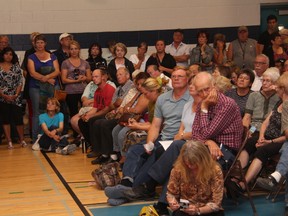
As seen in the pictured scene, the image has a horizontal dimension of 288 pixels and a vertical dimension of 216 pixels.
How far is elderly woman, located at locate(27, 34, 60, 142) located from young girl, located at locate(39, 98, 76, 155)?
1.38 ft

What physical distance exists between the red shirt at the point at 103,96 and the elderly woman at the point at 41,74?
4.02 feet

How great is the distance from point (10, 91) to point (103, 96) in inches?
70.4

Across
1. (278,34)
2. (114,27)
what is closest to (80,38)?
(114,27)

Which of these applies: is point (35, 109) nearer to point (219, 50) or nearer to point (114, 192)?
point (219, 50)

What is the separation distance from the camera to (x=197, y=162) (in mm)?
4734

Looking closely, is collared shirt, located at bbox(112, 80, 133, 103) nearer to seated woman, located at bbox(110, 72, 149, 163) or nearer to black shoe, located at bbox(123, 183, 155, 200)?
seated woman, located at bbox(110, 72, 149, 163)

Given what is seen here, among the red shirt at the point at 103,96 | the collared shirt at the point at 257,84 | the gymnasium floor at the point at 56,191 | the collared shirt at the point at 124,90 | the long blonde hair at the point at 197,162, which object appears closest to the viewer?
the long blonde hair at the point at 197,162

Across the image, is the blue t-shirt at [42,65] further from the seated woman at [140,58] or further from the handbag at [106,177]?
the handbag at [106,177]

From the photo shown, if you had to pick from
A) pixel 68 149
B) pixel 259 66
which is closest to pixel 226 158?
pixel 259 66

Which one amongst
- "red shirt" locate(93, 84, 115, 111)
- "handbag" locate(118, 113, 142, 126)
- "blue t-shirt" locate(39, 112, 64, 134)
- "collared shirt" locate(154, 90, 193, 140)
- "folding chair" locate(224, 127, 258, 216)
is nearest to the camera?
"folding chair" locate(224, 127, 258, 216)

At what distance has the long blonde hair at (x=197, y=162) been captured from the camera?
4734 mm

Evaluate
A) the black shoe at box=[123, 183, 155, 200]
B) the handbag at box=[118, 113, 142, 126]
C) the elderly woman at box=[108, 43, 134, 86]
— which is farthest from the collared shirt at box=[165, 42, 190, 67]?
the black shoe at box=[123, 183, 155, 200]

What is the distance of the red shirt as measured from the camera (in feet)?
28.9

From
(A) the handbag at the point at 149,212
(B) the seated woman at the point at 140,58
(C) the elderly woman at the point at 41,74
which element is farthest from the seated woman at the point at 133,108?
(B) the seated woman at the point at 140,58
